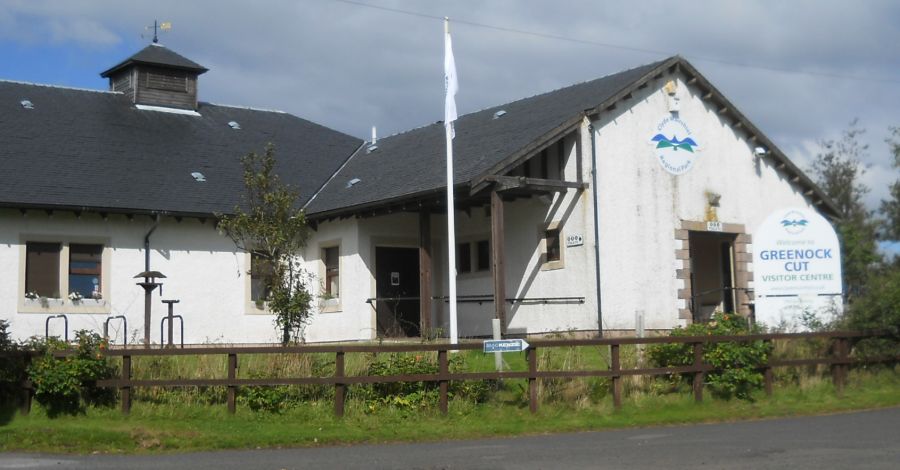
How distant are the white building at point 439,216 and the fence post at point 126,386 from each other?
26.9ft

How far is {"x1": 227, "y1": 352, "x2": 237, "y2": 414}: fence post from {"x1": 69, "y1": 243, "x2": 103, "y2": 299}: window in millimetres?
10393

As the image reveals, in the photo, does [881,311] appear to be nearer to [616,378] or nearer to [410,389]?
[616,378]

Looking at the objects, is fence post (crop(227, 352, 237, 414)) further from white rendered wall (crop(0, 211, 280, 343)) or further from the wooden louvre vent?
the wooden louvre vent

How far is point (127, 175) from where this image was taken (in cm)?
2548

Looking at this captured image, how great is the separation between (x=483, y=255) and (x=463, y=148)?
273 centimetres

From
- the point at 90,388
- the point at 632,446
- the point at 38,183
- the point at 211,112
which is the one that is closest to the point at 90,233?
the point at 38,183

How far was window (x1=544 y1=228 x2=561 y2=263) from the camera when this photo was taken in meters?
23.8

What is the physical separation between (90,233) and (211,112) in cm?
751

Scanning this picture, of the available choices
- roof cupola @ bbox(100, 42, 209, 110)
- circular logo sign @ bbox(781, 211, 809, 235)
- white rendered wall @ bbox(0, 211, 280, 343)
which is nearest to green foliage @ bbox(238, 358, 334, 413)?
white rendered wall @ bbox(0, 211, 280, 343)

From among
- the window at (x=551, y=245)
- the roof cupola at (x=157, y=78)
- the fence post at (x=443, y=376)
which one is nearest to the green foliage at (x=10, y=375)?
the fence post at (x=443, y=376)

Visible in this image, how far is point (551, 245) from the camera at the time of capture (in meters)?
24.0

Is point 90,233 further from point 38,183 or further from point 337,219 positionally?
point 337,219

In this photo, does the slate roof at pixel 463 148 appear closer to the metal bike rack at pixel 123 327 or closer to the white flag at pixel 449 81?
the white flag at pixel 449 81

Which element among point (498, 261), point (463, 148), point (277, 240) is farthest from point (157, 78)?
point (498, 261)
